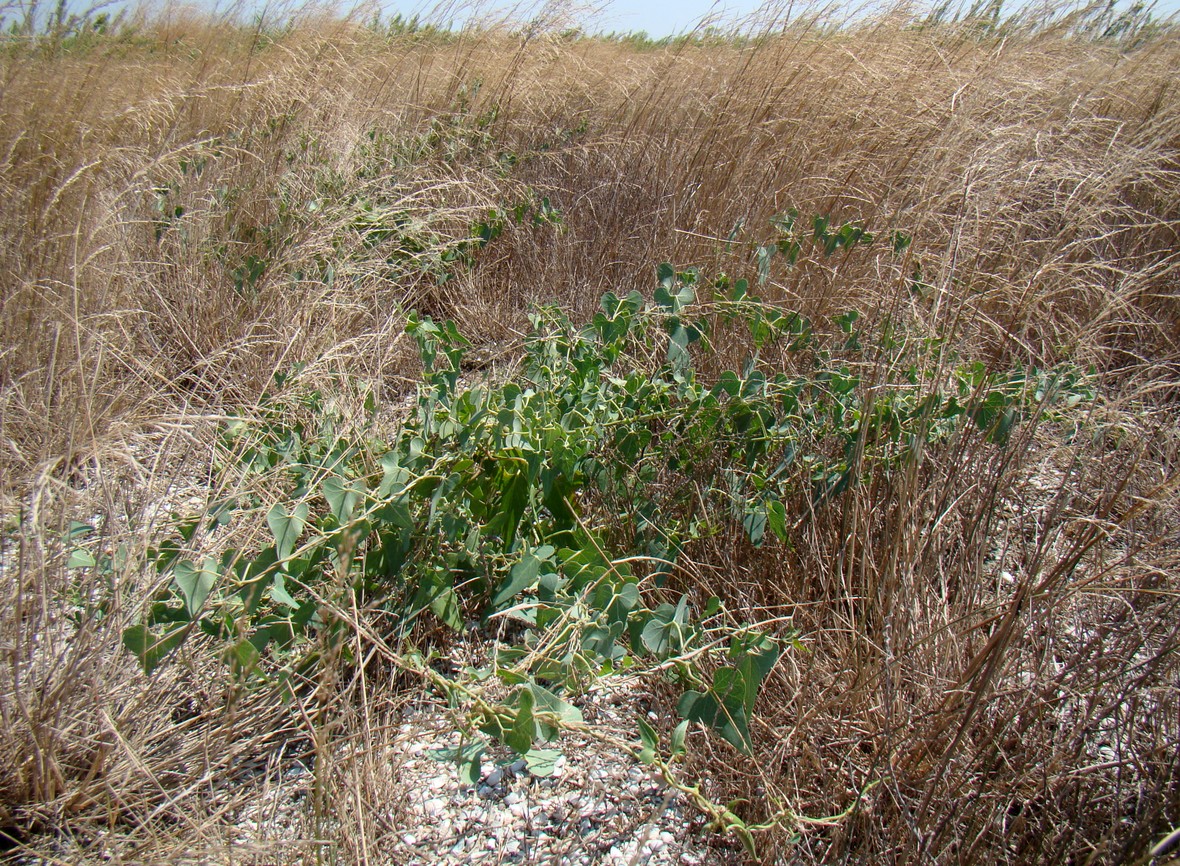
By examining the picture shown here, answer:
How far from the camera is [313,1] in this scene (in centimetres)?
518

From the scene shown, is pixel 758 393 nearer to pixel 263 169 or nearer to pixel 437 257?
pixel 437 257

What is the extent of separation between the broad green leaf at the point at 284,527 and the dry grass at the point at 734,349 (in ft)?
0.69

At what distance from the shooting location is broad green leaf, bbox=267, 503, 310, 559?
1042 mm

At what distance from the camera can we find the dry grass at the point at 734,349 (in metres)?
1.11

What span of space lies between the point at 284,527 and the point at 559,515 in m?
0.58

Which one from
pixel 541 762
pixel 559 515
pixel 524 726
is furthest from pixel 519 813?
pixel 559 515

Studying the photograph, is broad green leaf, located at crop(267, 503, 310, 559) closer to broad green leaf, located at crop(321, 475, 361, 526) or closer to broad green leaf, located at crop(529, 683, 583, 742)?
broad green leaf, located at crop(321, 475, 361, 526)

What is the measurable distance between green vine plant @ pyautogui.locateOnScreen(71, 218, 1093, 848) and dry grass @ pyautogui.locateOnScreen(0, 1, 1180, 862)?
0.10 m

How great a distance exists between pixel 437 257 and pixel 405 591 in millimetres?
1703

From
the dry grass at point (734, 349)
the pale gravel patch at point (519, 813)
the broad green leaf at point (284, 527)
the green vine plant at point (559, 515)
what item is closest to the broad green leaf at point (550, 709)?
the green vine plant at point (559, 515)

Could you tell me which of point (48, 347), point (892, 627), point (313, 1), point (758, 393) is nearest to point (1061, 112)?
point (758, 393)

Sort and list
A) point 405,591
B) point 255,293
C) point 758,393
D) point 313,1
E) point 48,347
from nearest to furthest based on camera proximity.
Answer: point 405,591 → point 758,393 → point 48,347 → point 255,293 → point 313,1

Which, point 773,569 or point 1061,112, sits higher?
point 1061,112

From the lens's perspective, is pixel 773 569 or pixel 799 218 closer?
pixel 773 569
